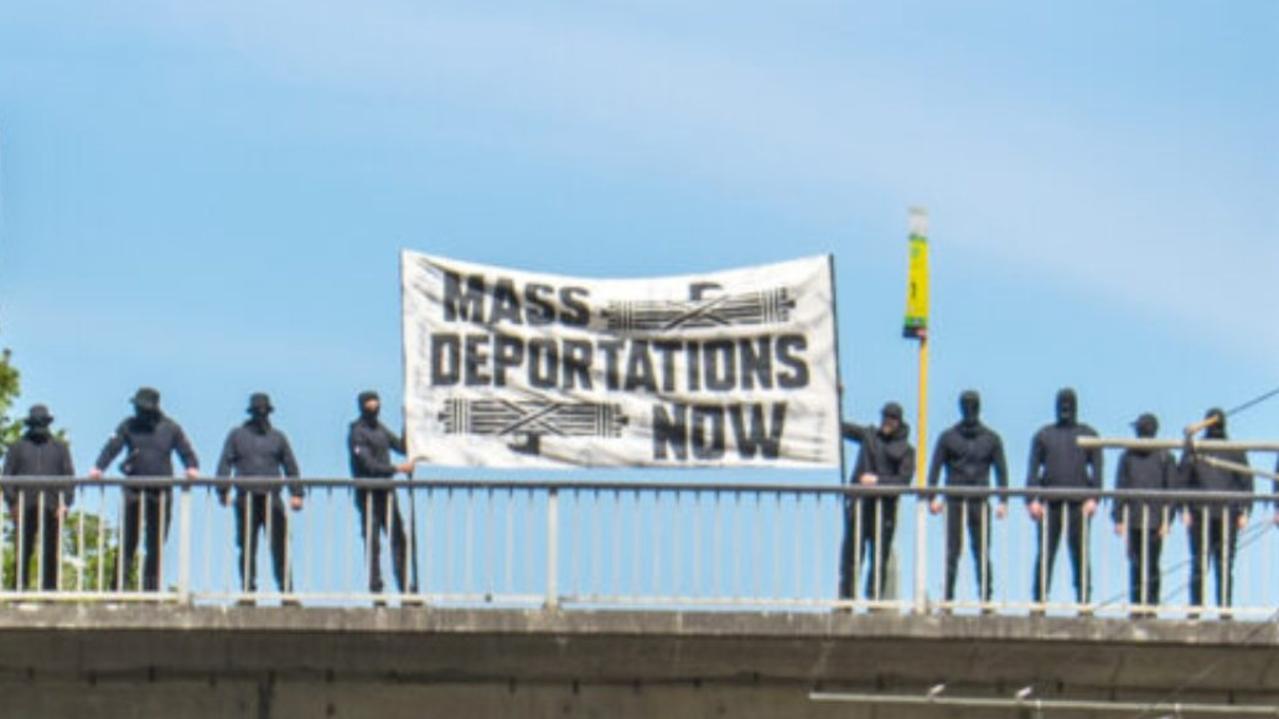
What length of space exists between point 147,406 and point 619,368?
3380 millimetres

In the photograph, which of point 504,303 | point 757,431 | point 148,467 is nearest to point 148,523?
point 148,467

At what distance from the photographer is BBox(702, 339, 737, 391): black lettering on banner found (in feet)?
111

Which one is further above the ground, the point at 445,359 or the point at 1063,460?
the point at 445,359

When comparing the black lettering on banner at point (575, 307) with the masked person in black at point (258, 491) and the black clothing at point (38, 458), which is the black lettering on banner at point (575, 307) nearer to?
the masked person in black at point (258, 491)

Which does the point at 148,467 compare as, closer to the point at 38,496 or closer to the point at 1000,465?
the point at 38,496

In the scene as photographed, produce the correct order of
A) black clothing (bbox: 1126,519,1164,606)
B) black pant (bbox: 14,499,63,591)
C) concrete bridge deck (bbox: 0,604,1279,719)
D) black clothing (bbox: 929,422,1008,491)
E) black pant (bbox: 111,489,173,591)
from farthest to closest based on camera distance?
black clothing (bbox: 929,422,1008,491) < black pant (bbox: 111,489,173,591) < black clothing (bbox: 1126,519,1164,606) < black pant (bbox: 14,499,63,591) < concrete bridge deck (bbox: 0,604,1279,719)

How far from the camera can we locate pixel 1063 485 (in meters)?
33.5

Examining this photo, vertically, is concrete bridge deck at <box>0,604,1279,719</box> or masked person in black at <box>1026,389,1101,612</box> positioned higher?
masked person in black at <box>1026,389,1101,612</box>

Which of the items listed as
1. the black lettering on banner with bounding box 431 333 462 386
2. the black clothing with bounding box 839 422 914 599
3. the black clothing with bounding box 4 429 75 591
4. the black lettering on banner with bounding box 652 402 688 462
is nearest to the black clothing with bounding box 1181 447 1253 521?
the black clothing with bounding box 839 422 914 599

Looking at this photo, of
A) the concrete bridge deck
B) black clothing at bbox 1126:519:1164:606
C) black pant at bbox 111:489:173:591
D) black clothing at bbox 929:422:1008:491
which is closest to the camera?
the concrete bridge deck

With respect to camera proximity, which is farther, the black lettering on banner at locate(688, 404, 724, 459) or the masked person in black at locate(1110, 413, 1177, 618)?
the black lettering on banner at locate(688, 404, 724, 459)

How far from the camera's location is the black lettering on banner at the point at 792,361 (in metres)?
33.8

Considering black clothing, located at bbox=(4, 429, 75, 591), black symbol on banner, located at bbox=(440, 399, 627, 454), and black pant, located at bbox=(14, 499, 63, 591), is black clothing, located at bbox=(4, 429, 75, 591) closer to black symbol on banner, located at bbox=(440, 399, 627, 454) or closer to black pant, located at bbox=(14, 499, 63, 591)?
black pant, located at bbox=(14, 499, 63, 591)

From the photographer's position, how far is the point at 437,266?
34.2 metres
